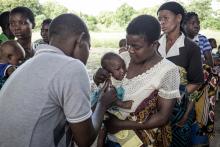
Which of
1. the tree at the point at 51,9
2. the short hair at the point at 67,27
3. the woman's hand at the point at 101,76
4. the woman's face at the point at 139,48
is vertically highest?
the short hair at the point at 67,27

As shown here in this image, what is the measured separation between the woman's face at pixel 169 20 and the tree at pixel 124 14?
16.9 meters

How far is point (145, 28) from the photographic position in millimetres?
2322

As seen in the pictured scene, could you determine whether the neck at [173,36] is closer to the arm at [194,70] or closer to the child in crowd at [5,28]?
the arm at [194,70]

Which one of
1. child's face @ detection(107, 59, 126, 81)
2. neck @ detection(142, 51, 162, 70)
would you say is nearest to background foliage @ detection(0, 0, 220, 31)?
child's face @ detection(107, 59, 126, 81)

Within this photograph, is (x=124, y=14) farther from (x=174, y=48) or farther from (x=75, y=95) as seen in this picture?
(x=75, y=95)

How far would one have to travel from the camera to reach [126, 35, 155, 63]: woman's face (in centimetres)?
233

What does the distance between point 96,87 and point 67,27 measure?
37.7 inches

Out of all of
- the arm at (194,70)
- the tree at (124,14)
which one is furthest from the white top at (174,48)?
the tree at (124,14)

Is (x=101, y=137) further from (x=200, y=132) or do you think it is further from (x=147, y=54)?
(x=200, y=132)

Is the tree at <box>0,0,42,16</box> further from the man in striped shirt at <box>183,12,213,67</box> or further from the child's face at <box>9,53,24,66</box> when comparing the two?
the child's face at <box>9,53,24,66</box>

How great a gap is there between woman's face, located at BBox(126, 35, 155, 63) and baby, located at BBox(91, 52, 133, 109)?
0.17 m

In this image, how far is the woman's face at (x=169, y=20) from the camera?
3.40m

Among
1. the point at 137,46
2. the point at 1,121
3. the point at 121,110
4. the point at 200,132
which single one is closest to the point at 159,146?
the point at 121,110

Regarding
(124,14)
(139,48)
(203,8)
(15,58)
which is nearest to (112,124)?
(139,48)
